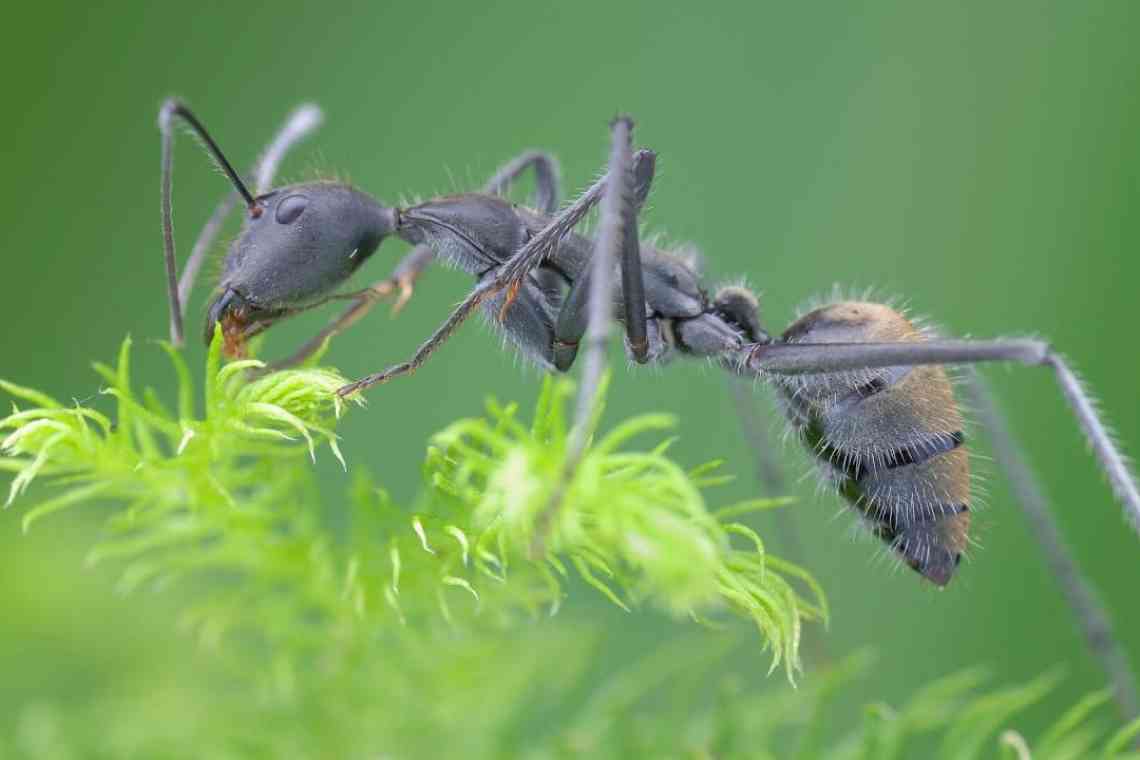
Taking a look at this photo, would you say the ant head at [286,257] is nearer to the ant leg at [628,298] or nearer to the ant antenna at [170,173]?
the ant antenna at [170,173]

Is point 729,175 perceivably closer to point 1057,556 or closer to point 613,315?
point 613,315

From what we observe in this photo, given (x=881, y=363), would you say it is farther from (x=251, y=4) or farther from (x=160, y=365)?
(x=251, y=4)

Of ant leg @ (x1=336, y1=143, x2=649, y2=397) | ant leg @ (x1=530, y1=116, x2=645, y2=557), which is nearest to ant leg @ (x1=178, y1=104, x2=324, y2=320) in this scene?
ant leg @ (x1=336, y1=143, x2=649, y2=397)

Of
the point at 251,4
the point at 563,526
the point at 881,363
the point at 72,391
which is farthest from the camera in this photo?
the point at 251,4

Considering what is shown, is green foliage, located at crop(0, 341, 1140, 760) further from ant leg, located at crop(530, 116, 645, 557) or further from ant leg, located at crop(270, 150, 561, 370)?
ant leg, located at crop(270, 150, 561, 370)

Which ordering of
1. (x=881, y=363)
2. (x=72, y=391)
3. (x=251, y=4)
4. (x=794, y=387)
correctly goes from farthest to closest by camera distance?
(x=251, y=4) < (x=72, y=391) < (x=794, y=387) < (x=881, y=363)

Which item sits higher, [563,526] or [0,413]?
[0,413]

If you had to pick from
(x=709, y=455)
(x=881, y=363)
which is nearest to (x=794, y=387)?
(x=881, y=363)
